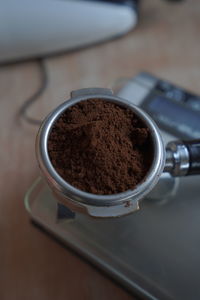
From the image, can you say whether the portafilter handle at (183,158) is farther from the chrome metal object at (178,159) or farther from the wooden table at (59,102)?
the wooden table at (59,102)

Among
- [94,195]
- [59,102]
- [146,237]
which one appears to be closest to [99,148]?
[94,195]

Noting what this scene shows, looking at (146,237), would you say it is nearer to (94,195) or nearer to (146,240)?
(146,240)

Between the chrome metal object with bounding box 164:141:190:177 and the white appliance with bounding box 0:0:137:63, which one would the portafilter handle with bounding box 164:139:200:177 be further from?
the white appliance with bounding box 0:0:137:63

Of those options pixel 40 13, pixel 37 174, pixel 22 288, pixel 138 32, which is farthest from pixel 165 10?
pixel 22 288

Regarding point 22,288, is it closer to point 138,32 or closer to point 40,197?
point 40,197

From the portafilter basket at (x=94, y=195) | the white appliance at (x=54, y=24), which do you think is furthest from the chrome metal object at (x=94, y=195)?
the white appliance at (x=54, y=24)
